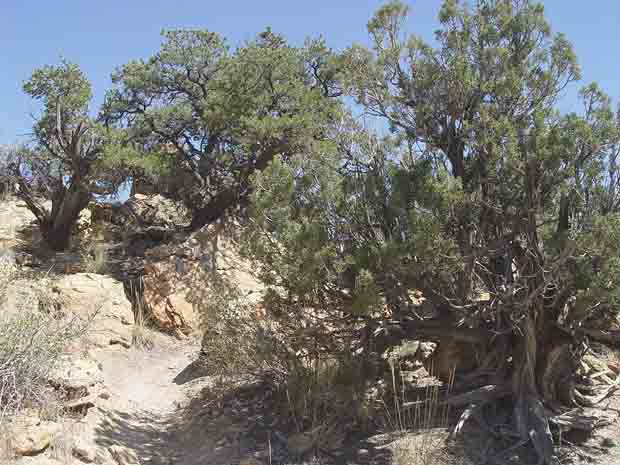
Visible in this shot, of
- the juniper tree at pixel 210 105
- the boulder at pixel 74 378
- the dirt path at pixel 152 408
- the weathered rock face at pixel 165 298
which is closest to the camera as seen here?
the boulder at pixel 74 378

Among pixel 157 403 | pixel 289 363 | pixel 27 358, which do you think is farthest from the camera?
pixel 157 403

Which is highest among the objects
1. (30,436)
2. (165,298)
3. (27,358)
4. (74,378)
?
(165,298)

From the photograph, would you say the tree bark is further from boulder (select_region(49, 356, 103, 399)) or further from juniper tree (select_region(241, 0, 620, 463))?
juniper tree (select_region(241, 0, 620, 463))

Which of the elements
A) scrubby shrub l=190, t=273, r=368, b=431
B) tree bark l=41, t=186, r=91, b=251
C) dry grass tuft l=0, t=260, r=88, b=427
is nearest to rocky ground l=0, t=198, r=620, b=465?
dry grass tuft l=0, t=260, r=88, b=427

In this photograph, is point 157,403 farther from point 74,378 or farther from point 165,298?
point 165,298

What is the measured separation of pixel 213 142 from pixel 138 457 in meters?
8.55

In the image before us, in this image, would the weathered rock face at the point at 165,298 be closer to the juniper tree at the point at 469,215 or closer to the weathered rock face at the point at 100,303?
the weathered rock face at the point at 100,303

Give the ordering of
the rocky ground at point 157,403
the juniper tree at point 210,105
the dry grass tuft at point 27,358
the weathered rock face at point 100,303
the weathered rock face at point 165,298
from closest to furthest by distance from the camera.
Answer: the dry grass tuft at point 27,358 < the rocky ground at point 157,403 < the weathered rock face at point 100,303 < the weathered rock face at point 165,298 < the juniper tree at point 210,105

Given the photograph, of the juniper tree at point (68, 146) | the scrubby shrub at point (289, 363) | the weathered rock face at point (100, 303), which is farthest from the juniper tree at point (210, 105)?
the scrubby shrub at point (289, 363)

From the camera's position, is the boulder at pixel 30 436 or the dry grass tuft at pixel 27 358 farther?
the dry grass tuft at pixel 27 358

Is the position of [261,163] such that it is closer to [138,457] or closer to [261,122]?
[261,122]

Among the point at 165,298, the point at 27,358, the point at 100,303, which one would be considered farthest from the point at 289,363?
the point at 165,298

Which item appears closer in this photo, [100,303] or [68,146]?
[100,303]

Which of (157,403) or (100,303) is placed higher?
(100,303)
